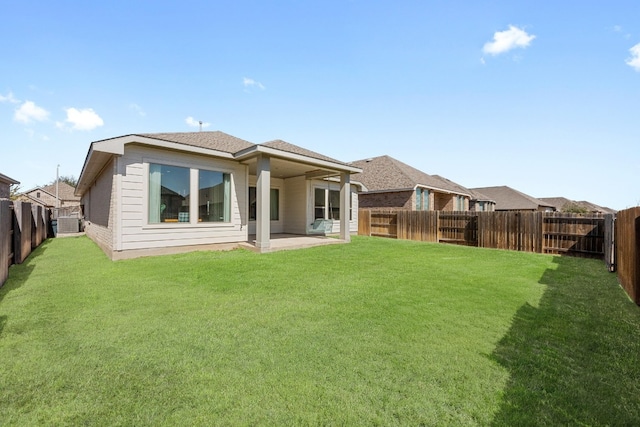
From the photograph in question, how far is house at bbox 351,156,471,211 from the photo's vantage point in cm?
1900

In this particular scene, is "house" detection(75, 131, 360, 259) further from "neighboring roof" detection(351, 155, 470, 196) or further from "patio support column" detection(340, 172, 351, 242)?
"neighboring roof" detection(351, 155, 470, 196)

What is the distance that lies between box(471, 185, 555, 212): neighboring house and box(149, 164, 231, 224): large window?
34794 millimetres

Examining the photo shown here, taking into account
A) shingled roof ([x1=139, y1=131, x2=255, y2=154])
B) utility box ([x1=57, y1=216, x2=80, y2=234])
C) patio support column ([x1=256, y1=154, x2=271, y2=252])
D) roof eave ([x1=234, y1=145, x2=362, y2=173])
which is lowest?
utility box ([x1=57, y1=216, x2=80, y2=234])

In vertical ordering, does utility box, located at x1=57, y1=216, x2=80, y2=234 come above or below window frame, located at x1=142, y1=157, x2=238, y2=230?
below

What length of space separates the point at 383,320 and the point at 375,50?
33.0 ft

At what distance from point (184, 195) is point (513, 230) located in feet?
39.3

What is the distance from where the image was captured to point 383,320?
363 cm

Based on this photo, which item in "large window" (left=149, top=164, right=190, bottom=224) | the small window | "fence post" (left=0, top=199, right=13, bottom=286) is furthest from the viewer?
the small window

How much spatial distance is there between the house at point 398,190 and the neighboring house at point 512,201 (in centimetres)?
1434

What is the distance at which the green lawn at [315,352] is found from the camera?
6.53 ft

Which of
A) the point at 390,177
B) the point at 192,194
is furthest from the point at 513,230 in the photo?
the point at 192,194

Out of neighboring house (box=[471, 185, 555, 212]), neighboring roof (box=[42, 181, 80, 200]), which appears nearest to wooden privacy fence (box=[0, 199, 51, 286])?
neighboring house (box=[471, 185, 555, 212])

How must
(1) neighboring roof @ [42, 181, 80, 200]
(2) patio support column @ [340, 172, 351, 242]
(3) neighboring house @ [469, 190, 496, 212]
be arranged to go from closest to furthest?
(2) patio support column @ [340, 172, 351, 242] < (3) neighboring house @ [469, 190, 496, 212] < (1) neighboring roof @ [42, 181, 80, 200]

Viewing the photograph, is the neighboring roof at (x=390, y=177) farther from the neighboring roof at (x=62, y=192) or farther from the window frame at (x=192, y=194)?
the neighboring roof at (x=62, y=192)
